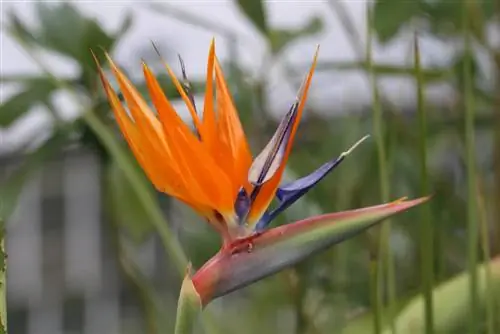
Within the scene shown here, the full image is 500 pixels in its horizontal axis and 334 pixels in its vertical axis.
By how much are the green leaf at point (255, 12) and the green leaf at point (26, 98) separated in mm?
176

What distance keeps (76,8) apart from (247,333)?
54 cm

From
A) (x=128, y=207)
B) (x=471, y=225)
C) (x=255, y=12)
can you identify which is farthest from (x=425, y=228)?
(x=128, y=207)

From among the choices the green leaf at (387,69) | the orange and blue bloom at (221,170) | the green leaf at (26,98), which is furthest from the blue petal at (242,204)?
the green leaf at (387,69)

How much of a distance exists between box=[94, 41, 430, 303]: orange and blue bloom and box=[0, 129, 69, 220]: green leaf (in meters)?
0.33

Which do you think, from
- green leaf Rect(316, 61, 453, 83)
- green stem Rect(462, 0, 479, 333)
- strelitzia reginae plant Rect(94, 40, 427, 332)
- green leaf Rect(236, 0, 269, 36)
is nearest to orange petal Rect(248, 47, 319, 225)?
strelitzia reginae plant Rect(94, 40, 427, 332)

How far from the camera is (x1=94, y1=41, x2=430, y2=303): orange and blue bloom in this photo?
0.40m

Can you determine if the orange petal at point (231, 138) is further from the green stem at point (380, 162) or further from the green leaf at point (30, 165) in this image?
the green leaf at point (30, 165)

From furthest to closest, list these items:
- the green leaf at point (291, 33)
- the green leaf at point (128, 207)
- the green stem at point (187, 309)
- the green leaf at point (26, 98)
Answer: the green leaf at point (291, 33), the green leaf at point (128, 207), the green leaf at point (26, 98), the green stem at point (187, 309)

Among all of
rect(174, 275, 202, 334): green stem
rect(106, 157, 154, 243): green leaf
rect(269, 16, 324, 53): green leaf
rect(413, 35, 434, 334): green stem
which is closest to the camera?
rect(174, 275, 202, 334): green stem

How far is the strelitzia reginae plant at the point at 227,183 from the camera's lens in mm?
391

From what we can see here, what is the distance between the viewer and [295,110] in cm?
44

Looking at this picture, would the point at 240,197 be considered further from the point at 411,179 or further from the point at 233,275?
the point at 411,179

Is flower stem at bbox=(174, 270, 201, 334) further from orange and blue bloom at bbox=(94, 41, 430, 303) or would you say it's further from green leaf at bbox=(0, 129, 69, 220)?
green leaf at bbox=(0, 129, 69, 220)

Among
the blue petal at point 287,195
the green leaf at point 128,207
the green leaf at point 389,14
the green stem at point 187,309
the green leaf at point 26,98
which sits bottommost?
the green leaf at point 128,207
